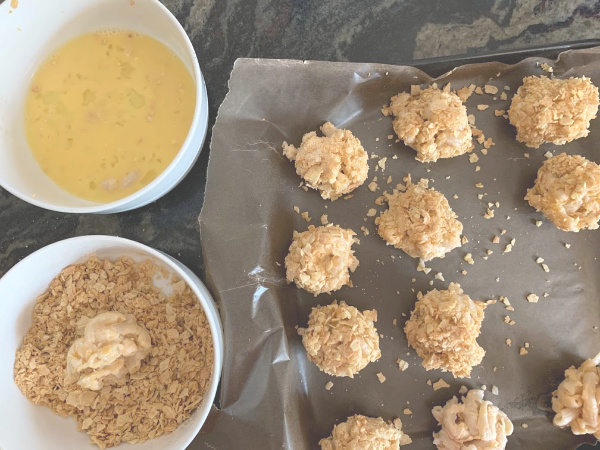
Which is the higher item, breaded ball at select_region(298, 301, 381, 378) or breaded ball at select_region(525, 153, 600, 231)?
breaded ball at select_region(525, 153, 600, 231)

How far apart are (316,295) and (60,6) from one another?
937 millimetres

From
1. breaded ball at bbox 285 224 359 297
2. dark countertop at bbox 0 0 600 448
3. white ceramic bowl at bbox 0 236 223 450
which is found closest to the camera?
white ceramic bowl at bbox 0 236 223 450

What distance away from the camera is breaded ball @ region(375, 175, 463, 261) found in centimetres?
117

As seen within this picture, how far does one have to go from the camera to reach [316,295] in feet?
4.09

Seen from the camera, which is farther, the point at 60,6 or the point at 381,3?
the point at 381,3

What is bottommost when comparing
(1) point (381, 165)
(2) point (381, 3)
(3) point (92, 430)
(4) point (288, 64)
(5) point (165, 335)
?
(3) point (92, 430)

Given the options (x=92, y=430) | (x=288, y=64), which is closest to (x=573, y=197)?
(x=288, y=64)

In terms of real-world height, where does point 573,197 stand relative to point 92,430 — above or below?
above

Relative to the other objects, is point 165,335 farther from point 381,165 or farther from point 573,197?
point 573,197

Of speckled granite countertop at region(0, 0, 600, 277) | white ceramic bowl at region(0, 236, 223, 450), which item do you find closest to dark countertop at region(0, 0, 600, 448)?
speckled granite countertop at region(0, 0, 600, 277)

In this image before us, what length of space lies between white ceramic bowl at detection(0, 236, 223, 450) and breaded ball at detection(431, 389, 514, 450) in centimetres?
59

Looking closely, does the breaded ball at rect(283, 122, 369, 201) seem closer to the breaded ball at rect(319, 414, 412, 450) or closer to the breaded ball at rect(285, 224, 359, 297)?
the breaded ball at rect(285, 224, 359, 297)

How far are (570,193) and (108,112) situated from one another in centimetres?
116

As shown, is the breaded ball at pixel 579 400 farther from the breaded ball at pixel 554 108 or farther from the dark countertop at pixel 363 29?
the dark countertop at pixel 363 29
